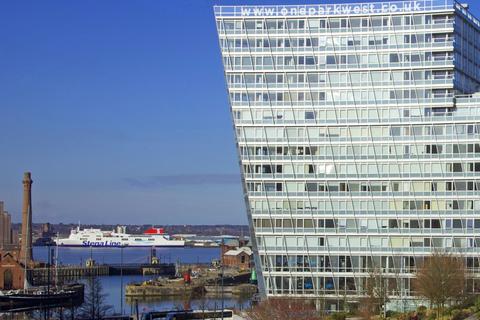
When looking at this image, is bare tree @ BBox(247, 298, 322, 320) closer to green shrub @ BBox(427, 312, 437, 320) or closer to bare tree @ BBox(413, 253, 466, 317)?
green shrub @ BBox(427, 312, 437, 320)

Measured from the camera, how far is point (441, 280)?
91000 millimetres

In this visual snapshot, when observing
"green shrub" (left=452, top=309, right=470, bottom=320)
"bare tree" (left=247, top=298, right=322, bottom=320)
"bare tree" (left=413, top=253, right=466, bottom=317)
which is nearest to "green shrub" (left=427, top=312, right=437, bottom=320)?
"bare tree" (left=413, top=253, right=466, bottom=317)

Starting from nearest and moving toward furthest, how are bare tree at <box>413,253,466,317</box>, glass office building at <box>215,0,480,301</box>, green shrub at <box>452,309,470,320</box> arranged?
green shrub at <box>452,309,470,320</box>
bare tree at <box>413,253,466,317</box>
glass office building at <box>215,0,480,301</box>

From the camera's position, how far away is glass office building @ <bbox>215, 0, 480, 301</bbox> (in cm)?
10694

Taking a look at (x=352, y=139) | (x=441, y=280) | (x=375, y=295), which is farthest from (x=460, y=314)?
(x=352, y=139)

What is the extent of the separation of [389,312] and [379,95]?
24.9 meters

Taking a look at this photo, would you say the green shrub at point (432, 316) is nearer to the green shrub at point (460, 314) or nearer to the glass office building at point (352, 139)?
the green shrub at point (460, 314)

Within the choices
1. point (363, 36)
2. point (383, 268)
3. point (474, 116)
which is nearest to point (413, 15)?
point (363, 36)

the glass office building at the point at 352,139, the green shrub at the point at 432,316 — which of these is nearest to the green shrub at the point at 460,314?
the green shrub at the point at 432,316

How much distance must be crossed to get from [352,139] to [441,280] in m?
23.3

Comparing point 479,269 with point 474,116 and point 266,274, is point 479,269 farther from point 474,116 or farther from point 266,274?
point 266,274

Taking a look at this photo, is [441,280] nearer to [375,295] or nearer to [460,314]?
[460,314]

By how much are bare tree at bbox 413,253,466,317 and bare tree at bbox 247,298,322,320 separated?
11.9 metres

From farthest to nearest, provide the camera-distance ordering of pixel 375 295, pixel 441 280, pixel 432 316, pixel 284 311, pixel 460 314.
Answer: pixel 375 295
pixel 284 311
pixel 441 280
pixel 432 316
pixel 460 314
